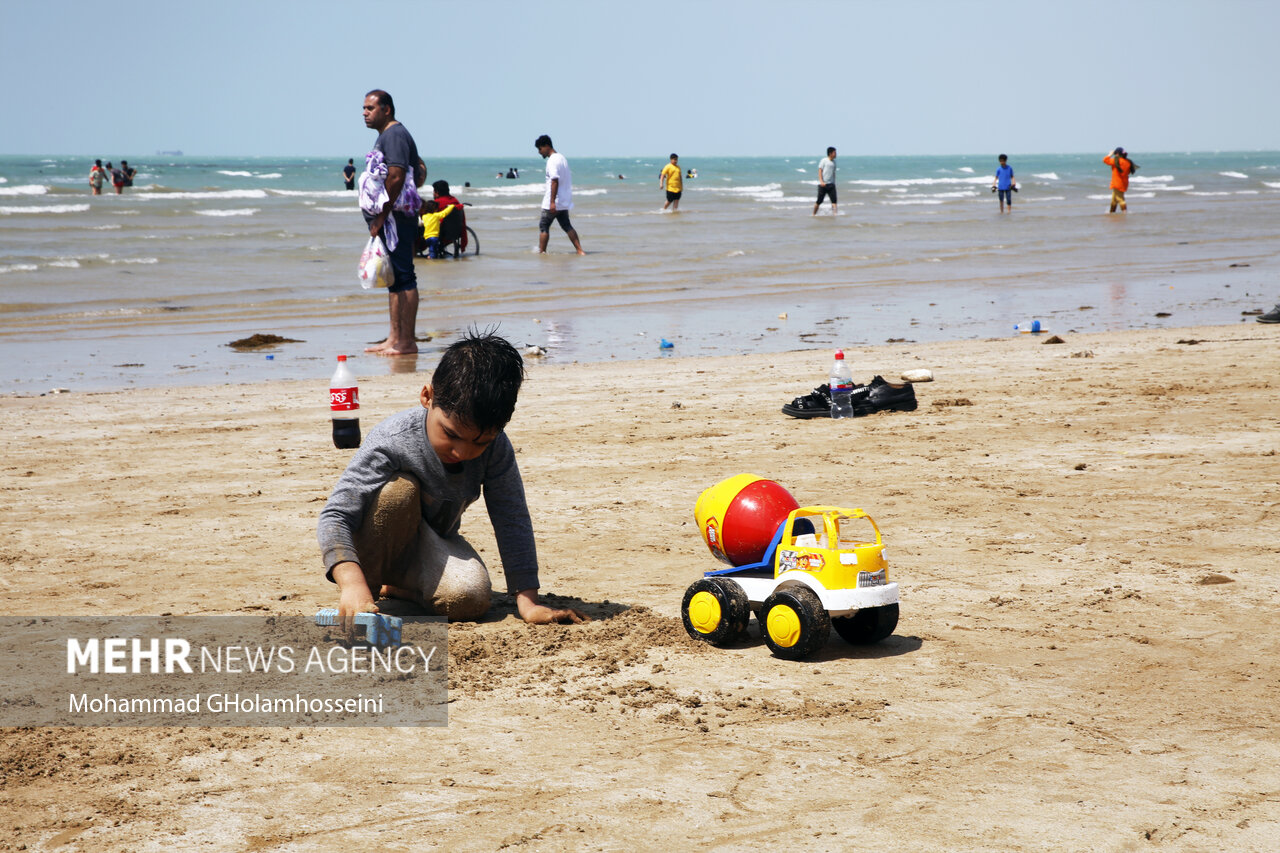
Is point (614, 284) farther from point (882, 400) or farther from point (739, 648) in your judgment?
point (739, 648)

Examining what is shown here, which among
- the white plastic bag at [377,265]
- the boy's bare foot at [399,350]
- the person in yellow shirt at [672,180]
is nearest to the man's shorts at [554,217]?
the boy's bare foot at [399,350]

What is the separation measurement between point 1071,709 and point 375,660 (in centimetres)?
213

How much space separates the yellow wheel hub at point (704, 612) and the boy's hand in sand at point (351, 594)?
1.05 metres

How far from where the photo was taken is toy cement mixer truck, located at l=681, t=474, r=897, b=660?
3.72 metres

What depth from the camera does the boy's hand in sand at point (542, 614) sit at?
410cm

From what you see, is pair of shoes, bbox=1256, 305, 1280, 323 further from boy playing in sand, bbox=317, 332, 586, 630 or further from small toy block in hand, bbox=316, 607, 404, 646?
small toy block in hand, bbox=316, 607, 404, 646

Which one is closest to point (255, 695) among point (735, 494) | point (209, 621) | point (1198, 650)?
point (209, 621)

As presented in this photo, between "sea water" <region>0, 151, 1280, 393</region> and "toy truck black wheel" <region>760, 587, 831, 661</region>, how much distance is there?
680cm

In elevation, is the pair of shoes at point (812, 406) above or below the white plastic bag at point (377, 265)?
below

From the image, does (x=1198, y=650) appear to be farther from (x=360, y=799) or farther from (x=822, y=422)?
(x=822, y=422)

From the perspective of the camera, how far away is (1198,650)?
376 centimetres

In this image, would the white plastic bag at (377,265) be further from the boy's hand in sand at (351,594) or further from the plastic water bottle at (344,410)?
the boy's hand in sand at (351,594)

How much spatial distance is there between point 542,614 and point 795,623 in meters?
0.92

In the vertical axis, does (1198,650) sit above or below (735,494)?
below
